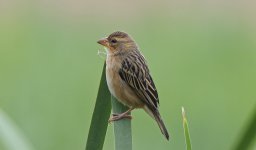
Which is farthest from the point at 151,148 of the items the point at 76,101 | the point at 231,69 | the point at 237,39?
the point at 237,39

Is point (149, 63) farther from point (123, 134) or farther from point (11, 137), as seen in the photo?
point (123, 134)

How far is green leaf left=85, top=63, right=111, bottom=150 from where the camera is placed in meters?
3.58

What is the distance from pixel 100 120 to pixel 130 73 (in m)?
2.11

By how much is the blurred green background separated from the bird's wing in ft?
2.77

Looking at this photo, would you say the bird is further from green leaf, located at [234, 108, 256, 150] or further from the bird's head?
green leaf, located at [234, 108, 256, 150]

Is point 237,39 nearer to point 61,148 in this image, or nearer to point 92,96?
point 92,96

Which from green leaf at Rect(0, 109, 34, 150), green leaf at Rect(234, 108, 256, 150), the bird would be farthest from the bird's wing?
green leaf at Rect(234, 108, 256, 150)

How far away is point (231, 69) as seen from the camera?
1312 centimetres

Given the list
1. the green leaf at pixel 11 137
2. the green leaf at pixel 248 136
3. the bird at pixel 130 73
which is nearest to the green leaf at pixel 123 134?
the green leaf at pixel 11 137

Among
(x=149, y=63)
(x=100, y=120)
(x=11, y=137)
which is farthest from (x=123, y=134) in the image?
(x=149, y=63)

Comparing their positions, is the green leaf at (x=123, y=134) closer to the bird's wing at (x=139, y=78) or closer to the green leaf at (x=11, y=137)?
the green leaf at (x=11, y=137)

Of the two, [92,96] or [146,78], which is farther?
[92,96]

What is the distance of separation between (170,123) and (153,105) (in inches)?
181

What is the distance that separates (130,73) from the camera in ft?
19.0
